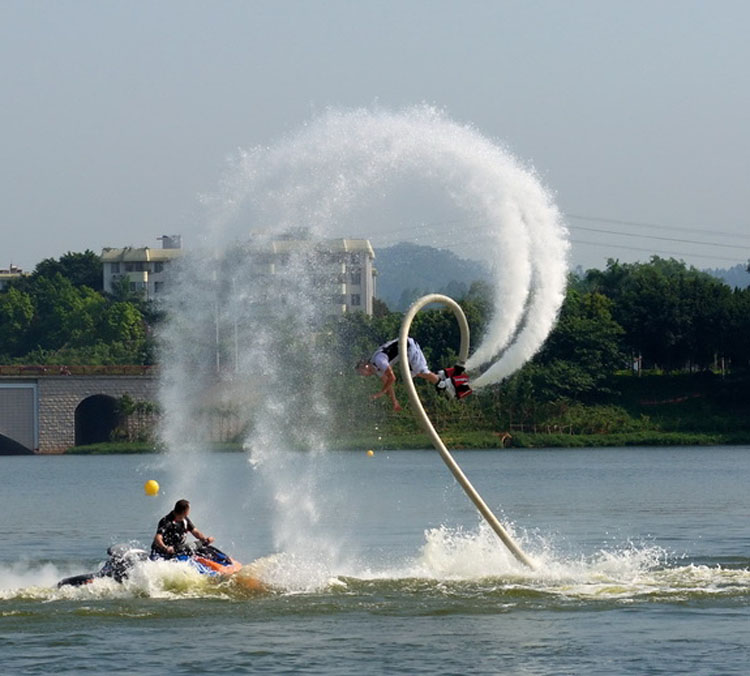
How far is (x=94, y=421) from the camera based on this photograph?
127m

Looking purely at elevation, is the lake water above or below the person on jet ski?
below

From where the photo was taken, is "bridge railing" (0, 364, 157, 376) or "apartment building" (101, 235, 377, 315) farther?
"bridge railing" (0, 364, 157, 376)

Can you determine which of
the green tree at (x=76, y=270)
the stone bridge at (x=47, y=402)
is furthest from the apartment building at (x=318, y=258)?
the green tree at (x=76, y=270)

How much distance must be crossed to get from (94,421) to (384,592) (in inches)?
3835

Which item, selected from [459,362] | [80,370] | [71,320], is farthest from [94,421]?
[459,362]

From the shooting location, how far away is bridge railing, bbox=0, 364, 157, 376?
391 feet

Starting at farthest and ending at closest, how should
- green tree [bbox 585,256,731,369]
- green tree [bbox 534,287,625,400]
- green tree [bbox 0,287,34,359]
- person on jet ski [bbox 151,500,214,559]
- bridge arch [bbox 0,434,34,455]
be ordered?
green tree [bbox 0,287,34,359], bridge arch [bbox 0,434,34,455], green tree [bbox 585,256,731,369], green tree [bbox 534,287,625,400], person on jet ski [bbox 151,500,214,559]

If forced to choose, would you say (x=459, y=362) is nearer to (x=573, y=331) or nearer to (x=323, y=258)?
(x=323, y=258)

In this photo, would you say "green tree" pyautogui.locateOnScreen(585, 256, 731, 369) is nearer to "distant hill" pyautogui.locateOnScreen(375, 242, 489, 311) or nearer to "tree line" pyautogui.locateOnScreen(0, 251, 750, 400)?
"tree line" pyautogui.locateOnScreen(0, 251, 750, 400)

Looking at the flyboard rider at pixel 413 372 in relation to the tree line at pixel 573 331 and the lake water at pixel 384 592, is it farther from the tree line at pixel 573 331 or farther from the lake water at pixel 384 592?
the tree line at pixel 573 331

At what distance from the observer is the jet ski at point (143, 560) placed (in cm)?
3275

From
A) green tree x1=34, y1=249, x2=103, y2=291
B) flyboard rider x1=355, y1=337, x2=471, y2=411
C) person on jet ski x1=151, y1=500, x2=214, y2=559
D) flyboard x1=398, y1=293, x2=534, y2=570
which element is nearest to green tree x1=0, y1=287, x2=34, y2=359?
green tree x1=34, y1=249, x2=103, y2=291

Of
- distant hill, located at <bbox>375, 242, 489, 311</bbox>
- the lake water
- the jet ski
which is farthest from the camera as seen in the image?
the jet ski

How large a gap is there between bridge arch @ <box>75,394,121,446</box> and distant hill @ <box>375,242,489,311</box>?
92460 mm
